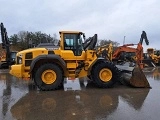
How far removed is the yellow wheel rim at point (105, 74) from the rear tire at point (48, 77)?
179 centimetres

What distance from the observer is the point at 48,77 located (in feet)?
41.8

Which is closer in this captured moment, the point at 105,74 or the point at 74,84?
the point at 105,74

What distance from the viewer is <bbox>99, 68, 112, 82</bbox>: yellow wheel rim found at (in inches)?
519

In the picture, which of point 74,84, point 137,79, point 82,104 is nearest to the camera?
point 82,104

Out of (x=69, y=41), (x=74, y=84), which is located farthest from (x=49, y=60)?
(x=74, y=84)

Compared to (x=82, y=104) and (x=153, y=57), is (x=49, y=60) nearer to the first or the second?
(x=82, y=104)

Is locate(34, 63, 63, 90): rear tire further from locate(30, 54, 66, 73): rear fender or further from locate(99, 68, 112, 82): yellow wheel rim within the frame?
locate(99, 68, 112, 82): yellow wheel rim

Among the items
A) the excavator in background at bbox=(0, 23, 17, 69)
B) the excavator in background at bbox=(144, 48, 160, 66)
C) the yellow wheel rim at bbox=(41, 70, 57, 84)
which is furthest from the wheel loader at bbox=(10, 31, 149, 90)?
the excavator in background at bbox=(144, 48, 160, 66)

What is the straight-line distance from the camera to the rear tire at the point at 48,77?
12.6 metres

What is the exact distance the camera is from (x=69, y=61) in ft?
43.6

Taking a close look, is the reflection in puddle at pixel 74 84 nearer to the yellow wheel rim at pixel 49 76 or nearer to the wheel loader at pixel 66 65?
the wheel loader at pixel 66 65

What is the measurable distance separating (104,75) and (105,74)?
63 mm

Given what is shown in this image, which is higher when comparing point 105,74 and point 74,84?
point 105,74

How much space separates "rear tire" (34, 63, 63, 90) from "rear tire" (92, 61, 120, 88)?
155 cm
